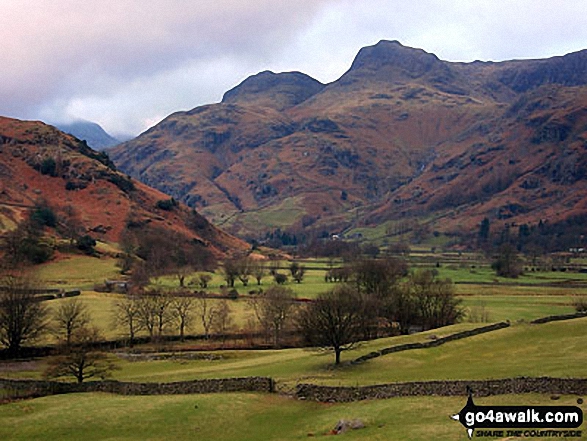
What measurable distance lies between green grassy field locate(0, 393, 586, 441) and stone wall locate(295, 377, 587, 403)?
1139 mm

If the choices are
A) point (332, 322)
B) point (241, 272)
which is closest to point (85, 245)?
point (241, 272)

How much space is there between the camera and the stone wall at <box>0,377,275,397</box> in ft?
173

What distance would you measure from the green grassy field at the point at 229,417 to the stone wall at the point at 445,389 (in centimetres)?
114

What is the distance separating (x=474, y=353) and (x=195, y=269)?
122 meters

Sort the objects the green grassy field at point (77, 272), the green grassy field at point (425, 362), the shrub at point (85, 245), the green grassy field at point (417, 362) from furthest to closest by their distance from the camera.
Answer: the shrub at point (85, 245) → the green grassy field at point (77, 272) → the green grassy field at point (417, 362) → the green grassy field at point (425, 362)

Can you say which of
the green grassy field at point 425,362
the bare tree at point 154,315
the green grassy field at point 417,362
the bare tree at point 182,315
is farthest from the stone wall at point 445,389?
the bare tree at point 154,315

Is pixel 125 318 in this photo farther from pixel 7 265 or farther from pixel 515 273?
pixel 515 273

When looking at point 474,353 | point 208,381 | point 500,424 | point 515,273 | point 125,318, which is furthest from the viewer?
point 515,273

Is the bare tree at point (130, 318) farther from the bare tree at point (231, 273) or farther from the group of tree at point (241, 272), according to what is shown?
the group of tree at point (241, 272)

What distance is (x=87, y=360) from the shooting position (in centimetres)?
6569

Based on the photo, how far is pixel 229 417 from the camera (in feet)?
146

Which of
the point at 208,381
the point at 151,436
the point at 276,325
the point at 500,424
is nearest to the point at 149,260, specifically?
the point at 276,325

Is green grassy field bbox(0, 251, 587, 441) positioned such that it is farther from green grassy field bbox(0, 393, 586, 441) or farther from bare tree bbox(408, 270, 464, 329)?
bare tree bbox(408, 270, 464, 329)

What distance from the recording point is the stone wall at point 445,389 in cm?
3991
